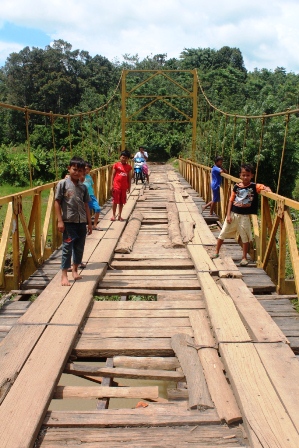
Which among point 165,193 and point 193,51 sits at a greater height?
point 193,51

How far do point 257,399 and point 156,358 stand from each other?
21.1 inches

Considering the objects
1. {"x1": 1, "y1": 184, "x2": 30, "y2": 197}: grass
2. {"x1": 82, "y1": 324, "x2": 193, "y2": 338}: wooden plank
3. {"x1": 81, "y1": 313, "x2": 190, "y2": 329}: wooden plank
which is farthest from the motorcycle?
{"x1": 82, "y1": 324, "x2": 193, "y2": 338}: wooden plank

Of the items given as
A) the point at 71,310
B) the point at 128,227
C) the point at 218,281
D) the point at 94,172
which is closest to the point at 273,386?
the point at 71,310

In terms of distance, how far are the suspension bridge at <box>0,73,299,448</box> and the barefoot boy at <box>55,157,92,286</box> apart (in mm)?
158

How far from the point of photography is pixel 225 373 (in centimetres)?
193

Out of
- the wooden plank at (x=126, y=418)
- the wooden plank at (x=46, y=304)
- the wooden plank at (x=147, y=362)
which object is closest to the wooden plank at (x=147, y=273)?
the wooden plank at (x=46, y=304)

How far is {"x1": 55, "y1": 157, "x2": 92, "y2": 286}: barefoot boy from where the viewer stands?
299 centimetres

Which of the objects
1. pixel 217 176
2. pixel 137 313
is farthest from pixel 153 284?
pixel 217 176

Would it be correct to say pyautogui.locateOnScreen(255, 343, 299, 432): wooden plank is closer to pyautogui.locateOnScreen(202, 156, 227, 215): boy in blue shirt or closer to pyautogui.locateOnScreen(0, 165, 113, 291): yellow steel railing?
pyautogui.locateOnScreen(0, 165, 113, 291): yellow steel railing

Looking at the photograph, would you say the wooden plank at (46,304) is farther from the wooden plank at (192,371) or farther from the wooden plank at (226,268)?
the wooden plank at (226,268)

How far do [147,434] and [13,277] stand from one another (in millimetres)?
1933

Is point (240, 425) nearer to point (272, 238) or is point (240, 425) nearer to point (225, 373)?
point (225, 373)

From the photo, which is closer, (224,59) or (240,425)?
(240,425)

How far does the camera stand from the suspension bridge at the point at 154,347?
1.54 metres
